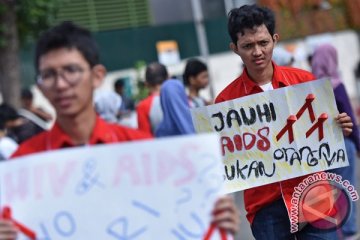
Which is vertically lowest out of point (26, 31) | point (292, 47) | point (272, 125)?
point (272, 125)

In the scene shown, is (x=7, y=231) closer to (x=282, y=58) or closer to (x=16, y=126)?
(x=16, y=126)

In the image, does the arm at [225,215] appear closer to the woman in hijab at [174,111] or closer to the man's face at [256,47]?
the man's face at [256,47]

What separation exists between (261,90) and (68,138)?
6.69 feet

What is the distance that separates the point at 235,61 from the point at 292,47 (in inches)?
94.4

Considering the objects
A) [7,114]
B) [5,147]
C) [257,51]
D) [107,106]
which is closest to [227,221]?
[257,51]

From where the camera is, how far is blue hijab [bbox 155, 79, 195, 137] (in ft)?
24.3

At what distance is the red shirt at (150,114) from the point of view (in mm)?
8266

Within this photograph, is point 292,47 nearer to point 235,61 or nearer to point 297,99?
point 235,61

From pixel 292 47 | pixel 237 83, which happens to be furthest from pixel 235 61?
pixel 237 83

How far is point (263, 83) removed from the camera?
531 cm

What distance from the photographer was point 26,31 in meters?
17.3

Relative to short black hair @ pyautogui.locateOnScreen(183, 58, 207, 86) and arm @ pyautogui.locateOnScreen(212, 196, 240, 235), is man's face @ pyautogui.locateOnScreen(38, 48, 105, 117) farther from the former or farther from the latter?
short black hair @ pyautogui.locateOnScreen(183, 58, 207, 86)

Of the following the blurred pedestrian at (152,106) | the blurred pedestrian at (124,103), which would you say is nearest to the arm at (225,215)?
the blurred pedestrian at (152,106)

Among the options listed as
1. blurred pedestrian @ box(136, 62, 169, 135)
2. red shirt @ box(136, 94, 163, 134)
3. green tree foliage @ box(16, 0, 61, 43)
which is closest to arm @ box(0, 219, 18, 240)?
blurred pedestrian @ box(136, 62, 169, 135)
